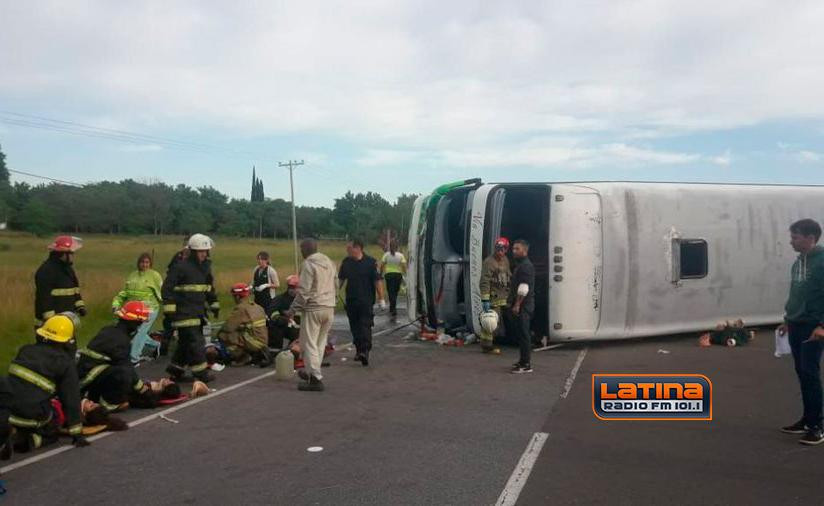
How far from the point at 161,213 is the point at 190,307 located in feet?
139

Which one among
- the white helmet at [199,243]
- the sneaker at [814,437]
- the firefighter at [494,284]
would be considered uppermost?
the white helmet at [199,243]

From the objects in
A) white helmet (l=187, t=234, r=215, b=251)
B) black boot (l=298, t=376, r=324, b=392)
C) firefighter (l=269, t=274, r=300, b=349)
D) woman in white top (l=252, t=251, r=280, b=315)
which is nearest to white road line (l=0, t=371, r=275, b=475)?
black boot (l=298, t=376, r=324, b=392)

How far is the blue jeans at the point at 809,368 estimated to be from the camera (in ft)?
17.9

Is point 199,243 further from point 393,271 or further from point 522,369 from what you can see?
point 393,271

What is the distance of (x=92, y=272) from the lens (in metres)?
23.8

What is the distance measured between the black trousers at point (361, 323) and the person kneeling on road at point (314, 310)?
1.10 meters

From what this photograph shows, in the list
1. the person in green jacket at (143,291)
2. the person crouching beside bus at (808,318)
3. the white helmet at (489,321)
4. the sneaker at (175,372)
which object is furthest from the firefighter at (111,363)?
the person crouching beside bus at (808,318)

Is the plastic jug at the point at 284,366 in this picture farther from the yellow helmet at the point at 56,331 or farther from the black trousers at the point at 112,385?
the yellow helmet at the point at 56,331

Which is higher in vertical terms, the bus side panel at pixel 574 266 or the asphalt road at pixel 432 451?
the bus side panel at pixel 574 266

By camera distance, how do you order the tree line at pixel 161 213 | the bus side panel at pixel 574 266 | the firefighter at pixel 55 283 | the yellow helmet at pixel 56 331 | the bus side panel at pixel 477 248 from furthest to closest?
the tree line at pixel 161 213
the bus side panel at pixel 477 248
the bus side panel at pixel 574 266
the firefighter at pixel 55 283
the yellow helmet at pixel 56 331

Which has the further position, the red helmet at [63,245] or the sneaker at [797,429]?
the red helmet at [63,245]

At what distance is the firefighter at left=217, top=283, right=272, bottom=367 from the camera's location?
29.9 ft

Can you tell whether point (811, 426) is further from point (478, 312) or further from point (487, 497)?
point (478, 312)

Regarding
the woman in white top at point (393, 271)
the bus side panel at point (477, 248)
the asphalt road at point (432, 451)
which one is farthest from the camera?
the woman in white top at point (393, 271)
